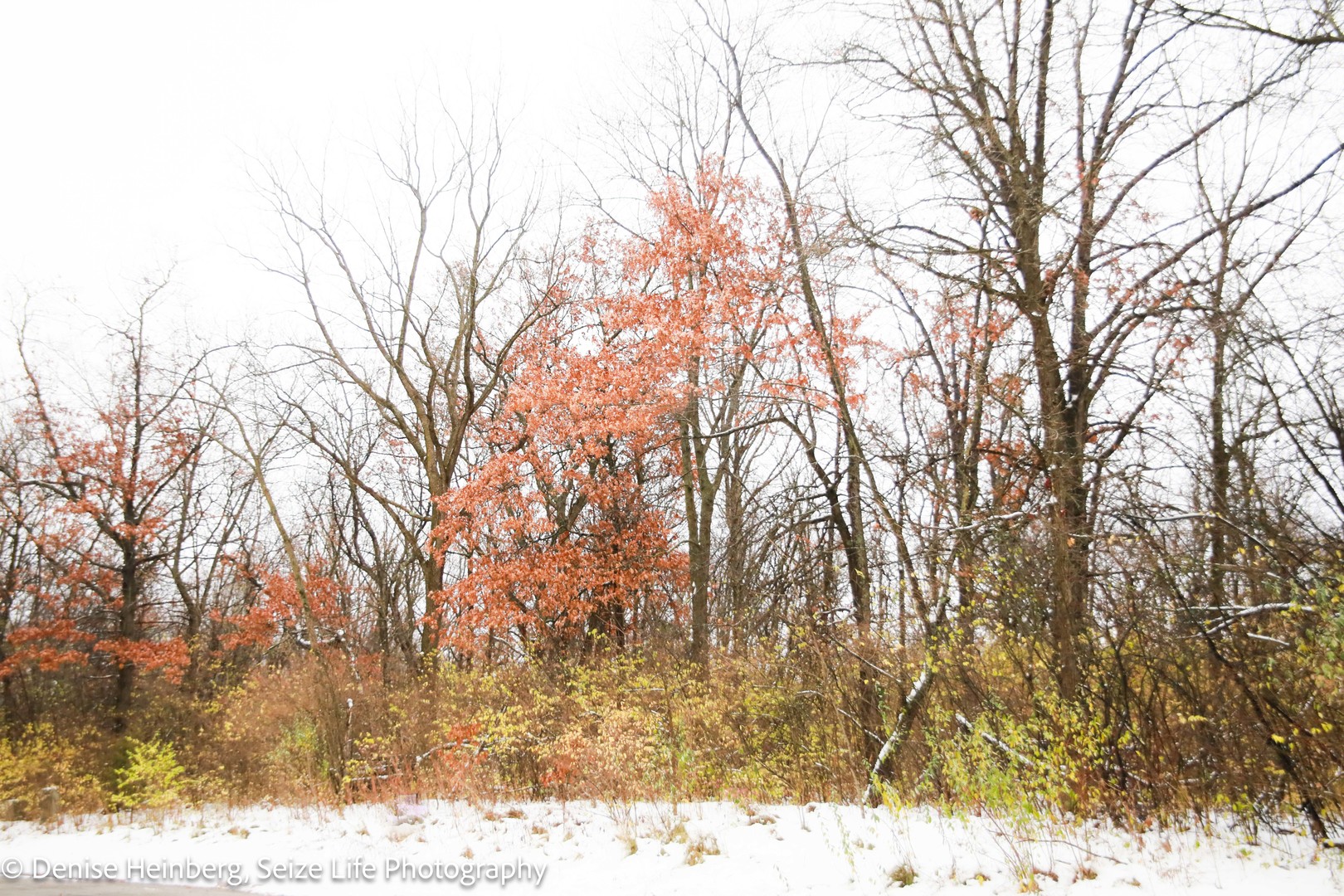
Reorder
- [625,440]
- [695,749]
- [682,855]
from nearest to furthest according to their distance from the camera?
[682,855] → [695,749] → [625,440]

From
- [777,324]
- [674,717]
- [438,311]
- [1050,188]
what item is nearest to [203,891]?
[674,717]

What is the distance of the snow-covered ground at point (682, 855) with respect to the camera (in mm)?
4301

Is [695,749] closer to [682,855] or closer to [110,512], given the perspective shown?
[682,855]

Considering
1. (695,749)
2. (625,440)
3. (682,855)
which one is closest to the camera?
(682,855)

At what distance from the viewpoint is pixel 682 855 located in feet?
18.4

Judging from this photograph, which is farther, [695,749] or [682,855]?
[695,749]

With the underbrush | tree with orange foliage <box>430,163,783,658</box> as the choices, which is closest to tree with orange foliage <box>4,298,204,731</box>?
the underbrush

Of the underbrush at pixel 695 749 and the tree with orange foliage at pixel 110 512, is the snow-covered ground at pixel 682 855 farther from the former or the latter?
the tree with orange foliage at pixel 110 512

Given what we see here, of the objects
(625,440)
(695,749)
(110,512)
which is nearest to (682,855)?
(695,749)

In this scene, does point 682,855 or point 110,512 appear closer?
point 682,855

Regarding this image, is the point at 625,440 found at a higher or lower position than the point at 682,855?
higher

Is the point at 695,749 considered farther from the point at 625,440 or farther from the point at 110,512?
the point at 110,512

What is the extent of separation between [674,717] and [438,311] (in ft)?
45.8

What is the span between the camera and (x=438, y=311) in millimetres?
19391
